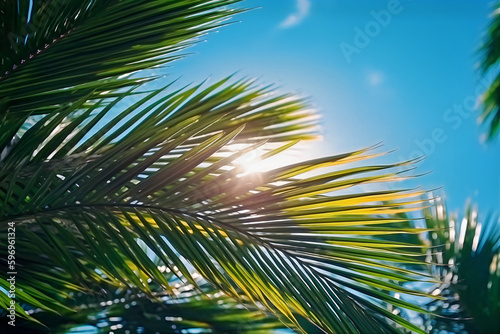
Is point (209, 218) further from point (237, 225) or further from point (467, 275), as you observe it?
point (467, 275)

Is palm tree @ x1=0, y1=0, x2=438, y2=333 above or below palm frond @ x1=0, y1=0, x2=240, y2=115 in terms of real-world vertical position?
below

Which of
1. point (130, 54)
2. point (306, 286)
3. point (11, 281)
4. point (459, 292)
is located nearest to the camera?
point (306, 286)

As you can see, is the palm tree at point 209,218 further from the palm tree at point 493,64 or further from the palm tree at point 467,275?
the palm tree at point 493,64

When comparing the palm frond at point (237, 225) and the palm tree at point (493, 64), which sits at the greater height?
the palm tree at point (493, 64)

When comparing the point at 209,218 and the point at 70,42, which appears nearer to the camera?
the point at 209,218

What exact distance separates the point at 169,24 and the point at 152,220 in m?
0.58

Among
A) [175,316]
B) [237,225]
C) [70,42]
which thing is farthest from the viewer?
[175,316]

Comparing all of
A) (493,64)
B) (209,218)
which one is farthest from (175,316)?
(493,64)

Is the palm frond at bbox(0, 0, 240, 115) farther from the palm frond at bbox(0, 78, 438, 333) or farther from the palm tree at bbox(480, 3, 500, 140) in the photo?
the palm tree at bbox(480, 3, 500, 140)

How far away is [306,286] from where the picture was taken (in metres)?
1.04

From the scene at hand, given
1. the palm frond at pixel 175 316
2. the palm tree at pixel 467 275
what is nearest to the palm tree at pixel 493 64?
the palm tree at pixel 467 275

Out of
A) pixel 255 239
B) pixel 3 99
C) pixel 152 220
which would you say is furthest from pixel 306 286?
pixel 3 99

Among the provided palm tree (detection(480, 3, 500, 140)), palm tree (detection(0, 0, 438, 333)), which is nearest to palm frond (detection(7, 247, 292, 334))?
palm tree (detection(0, 0, 438, 333))

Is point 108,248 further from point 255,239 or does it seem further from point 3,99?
point 3,99
